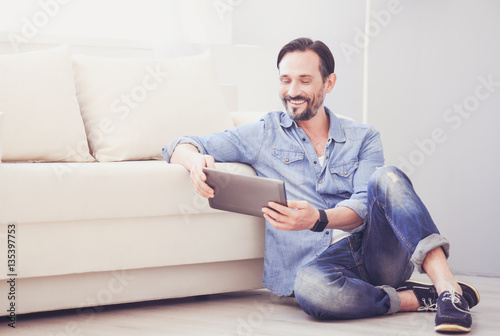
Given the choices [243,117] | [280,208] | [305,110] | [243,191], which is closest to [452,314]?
[280,208]

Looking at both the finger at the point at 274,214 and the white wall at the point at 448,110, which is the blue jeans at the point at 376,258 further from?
the white wall at the point at 448,110

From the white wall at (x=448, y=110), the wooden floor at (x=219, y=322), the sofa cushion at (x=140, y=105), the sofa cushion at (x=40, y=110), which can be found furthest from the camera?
the white wall at (x=448, y=110)

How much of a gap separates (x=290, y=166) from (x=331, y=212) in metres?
0.29

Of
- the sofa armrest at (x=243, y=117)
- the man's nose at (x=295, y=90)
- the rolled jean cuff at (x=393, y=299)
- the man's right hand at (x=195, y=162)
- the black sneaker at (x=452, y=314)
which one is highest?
the man's nose at (x=295, y=90)

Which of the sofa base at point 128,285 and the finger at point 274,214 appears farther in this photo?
the sofa base at point 128,285

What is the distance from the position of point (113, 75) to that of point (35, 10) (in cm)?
93

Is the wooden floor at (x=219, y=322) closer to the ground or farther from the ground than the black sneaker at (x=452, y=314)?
closer to the ground

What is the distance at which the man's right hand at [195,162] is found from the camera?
1869mm

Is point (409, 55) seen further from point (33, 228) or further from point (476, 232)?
point (33, 228)

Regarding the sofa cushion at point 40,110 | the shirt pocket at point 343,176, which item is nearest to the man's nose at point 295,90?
the shirt pocket at point 343,176

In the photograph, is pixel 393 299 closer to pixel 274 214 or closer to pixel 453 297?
pixel 453 297

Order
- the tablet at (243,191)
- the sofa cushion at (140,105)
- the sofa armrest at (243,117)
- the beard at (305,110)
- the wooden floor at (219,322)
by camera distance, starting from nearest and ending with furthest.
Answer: the tablet at (243,191), the wooden floor at (219,322), the beard at (305,110), the sofa cushion at (140,105), the sofa armrest at (243,117)

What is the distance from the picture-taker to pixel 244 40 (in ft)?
12.5

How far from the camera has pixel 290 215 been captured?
1.75m
